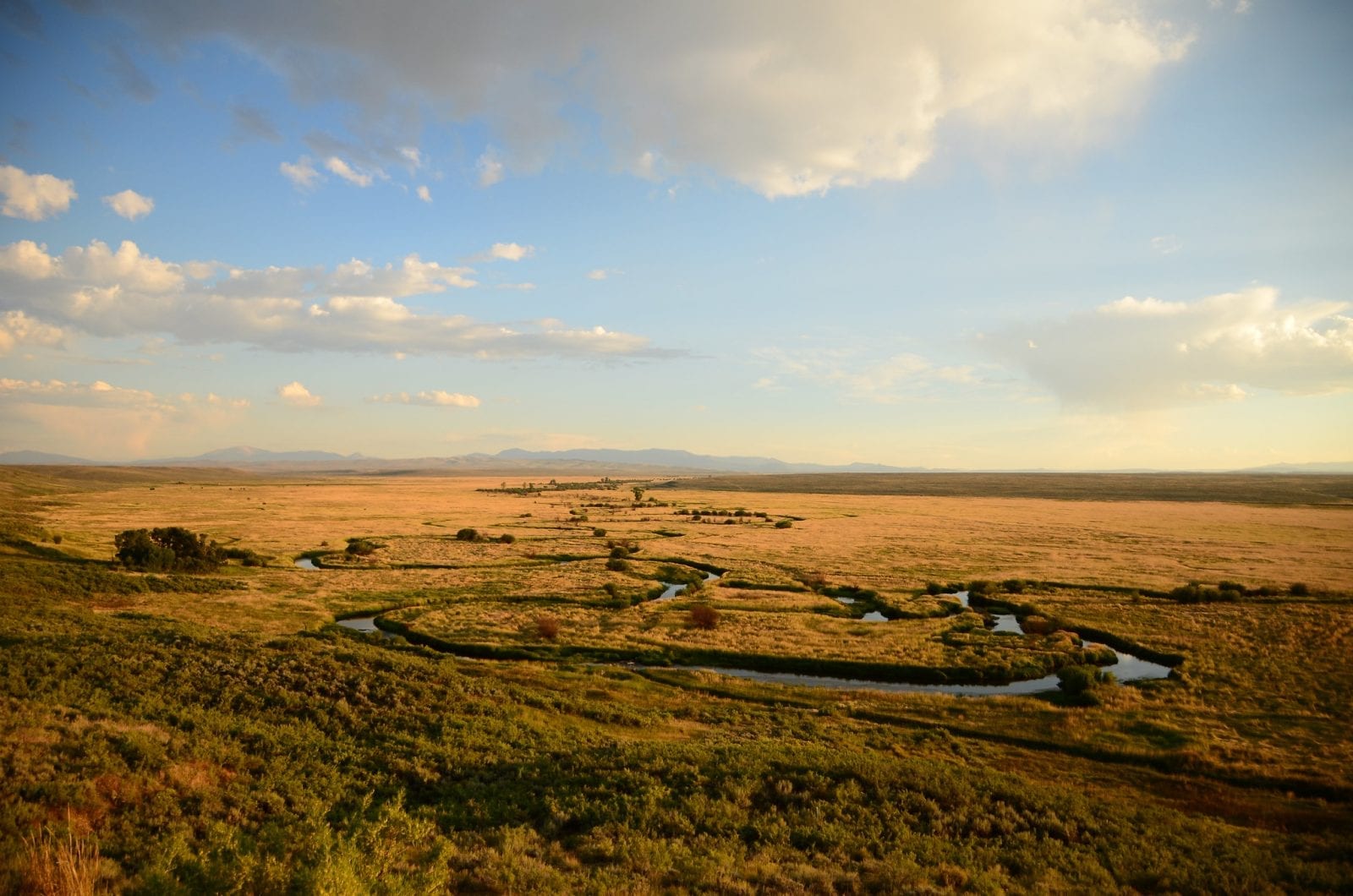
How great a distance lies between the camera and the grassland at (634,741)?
1277cm

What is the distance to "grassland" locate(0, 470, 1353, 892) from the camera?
12766 millimetres

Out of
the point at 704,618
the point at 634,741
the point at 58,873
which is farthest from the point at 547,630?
the point at 58,873

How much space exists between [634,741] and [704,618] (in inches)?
775

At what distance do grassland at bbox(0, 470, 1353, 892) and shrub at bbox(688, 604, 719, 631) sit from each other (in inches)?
27.8

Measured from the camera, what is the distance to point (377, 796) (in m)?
15.9

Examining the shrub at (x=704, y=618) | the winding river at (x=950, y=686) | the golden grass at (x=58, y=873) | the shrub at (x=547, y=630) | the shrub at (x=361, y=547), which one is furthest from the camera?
the shrub at (x=361, y=547)

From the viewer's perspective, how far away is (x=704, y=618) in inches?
1644

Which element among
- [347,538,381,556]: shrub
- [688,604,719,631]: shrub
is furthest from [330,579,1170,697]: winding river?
[347,538,381,556]: shrub

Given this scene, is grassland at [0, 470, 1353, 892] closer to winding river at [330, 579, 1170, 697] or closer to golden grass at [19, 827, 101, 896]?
golden grass at [19, 827, 101, 896]

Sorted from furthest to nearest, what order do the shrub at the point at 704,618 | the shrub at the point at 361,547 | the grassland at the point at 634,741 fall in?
the shrub at the point at 361,547, the shrub at the point at 704,618, the grassland at the point at 634,741

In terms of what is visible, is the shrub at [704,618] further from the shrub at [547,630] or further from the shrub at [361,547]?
the shrub at [361,547]

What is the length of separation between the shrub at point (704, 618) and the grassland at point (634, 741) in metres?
0.71

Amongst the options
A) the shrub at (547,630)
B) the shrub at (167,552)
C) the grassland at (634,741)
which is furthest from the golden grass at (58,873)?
the shrub at (167,552)

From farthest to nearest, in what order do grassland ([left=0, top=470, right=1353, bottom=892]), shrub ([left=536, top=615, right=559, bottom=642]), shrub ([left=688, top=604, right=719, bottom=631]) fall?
shrub ([left=688, top=604, right=719, bottom=631])
shrub ([left=536, top=615, right=559, bottom=642])
grassland ([left=0, top=470, right=1353, bottom=892])
